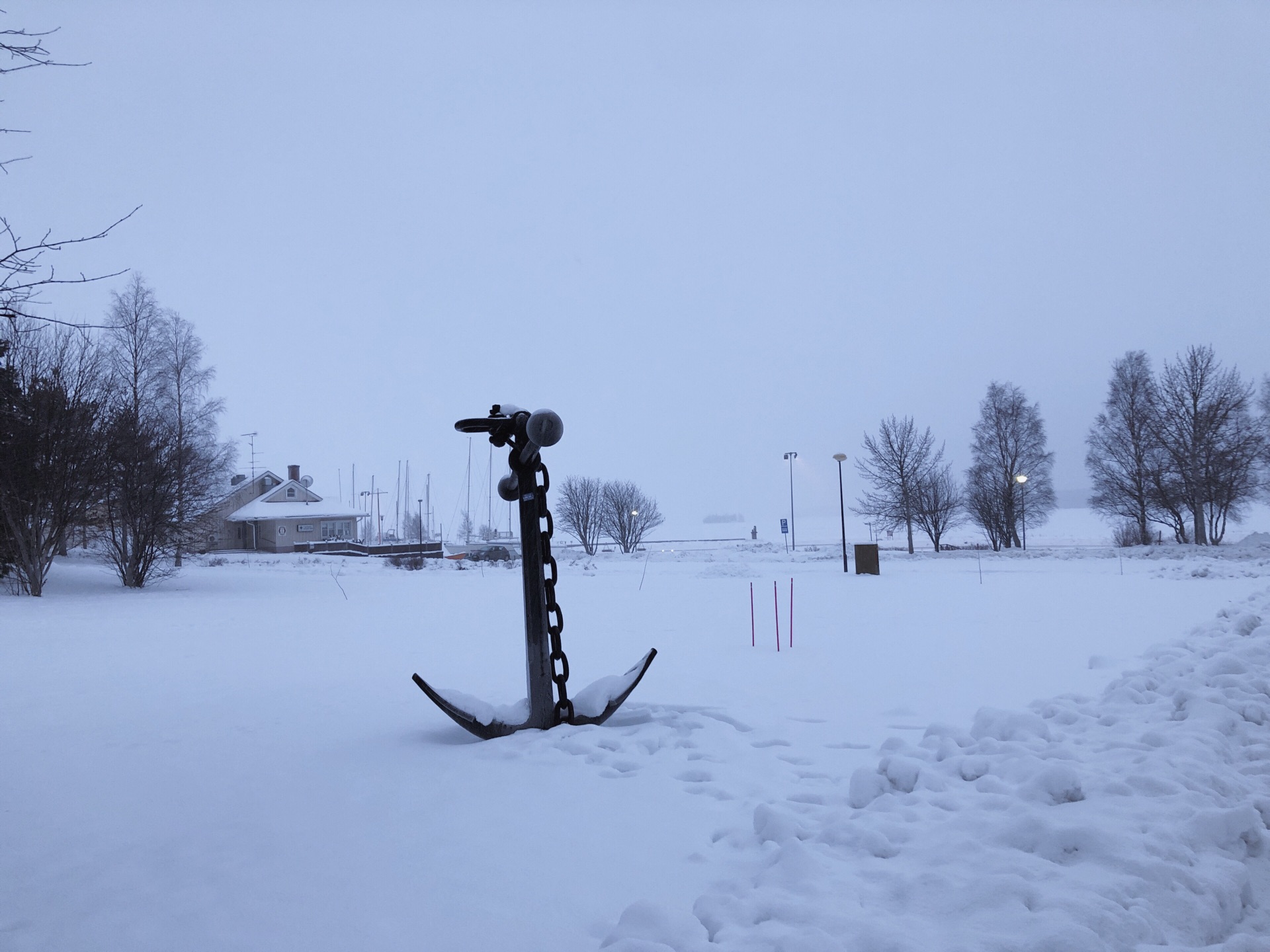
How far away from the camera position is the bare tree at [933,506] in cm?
3816

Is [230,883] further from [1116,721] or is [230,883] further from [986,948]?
[1116,721]

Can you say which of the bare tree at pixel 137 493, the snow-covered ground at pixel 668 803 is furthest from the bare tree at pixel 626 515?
the snow-covered ground at pixel 668 803

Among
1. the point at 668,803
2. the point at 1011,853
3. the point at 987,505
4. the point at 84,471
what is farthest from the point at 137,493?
the point at 987,505

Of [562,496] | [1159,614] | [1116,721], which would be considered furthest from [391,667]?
[562,496]

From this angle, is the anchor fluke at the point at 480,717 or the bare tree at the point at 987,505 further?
the bare tree at the point at 987,505

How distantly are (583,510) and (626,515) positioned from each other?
3144 mm

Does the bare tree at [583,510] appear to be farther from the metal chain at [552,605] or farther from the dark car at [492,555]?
the metal chain at [552,605]

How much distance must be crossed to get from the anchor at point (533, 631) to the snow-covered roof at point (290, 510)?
52395 millimetres

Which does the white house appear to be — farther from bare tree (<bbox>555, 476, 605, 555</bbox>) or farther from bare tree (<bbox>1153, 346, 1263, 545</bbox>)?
bare tree (<bbox>1153, 346, 1263, 545</bbox>)

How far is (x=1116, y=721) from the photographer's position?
4402 millimetres

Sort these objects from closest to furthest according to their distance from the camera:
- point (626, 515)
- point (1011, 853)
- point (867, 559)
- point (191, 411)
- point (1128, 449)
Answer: point (1011, 853) < point (867, 559) < point (191, 411) < point (1128, 449) < point (626, 515)

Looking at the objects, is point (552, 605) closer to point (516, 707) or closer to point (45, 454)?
point (516, 707)

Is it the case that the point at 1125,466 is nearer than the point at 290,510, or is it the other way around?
the point at 1125,466

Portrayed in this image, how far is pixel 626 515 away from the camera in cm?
4978
